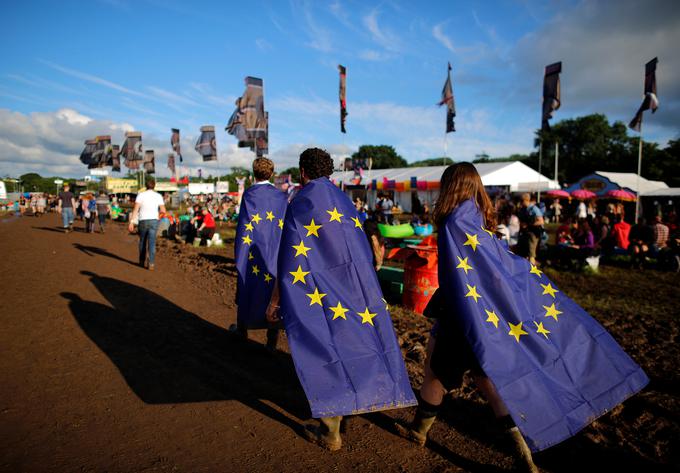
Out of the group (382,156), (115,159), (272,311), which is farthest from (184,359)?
(382,156)

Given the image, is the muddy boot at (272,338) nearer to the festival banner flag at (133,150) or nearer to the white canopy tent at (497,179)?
the white canopy tent at (497,179)

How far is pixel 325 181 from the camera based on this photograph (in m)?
3.06

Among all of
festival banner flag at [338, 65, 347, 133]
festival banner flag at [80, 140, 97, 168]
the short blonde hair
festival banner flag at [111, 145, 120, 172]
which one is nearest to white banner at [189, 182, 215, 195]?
festival banner flag at [111, 145, 120, 172]

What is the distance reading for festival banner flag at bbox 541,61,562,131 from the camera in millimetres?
16750

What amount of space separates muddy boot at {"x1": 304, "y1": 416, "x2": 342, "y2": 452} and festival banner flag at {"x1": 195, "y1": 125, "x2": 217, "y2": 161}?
1089 inches

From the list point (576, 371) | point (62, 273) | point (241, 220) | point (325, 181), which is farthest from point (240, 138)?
point (576, 371)

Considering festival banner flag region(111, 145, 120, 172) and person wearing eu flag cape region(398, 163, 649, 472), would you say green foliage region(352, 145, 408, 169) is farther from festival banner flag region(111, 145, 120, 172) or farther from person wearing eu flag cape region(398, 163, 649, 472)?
person wearing eu flag cape region(398, 163, 649, 472)

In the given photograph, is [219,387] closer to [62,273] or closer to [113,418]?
[113,418]

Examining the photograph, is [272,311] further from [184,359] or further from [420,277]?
[420,277]

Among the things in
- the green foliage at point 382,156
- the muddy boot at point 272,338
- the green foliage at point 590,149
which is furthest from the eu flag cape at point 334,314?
the green foliage at point 382,156

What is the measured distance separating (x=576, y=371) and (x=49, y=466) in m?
3.37

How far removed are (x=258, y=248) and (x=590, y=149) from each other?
73.7 meters

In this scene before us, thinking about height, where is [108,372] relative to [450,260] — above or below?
below

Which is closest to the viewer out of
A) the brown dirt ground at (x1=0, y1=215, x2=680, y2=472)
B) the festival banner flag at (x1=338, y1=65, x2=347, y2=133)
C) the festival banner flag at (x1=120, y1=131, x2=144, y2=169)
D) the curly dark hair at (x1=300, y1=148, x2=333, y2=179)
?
the brown dirt ground at (x1=0, y1=215, x2=680, y2=472)
